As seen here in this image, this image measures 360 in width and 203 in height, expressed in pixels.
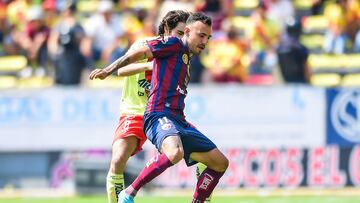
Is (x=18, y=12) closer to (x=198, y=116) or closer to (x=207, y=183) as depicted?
(x=198, y=116)

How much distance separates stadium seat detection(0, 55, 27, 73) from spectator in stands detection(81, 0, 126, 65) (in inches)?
48.9

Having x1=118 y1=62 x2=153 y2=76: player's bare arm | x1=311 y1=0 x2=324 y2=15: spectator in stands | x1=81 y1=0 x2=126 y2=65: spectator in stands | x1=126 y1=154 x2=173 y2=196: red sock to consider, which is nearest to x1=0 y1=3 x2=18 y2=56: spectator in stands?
x1=81 y1=0 x2=126 y2=65: spectator in stands

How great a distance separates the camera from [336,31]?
19375 millimetres

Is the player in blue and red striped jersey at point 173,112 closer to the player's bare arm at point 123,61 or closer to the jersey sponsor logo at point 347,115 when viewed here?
the player's bare arm at point 123,61

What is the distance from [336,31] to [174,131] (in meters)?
9.33

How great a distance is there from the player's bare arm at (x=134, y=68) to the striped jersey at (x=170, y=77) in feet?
0.72

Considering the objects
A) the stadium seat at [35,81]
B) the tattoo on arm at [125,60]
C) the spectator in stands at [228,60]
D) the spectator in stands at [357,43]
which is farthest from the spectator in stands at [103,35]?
the tattoo on arm at [125,60]

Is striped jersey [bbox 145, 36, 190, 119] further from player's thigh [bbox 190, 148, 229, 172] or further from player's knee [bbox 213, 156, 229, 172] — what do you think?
player's knee [bbox 213, 156, 229, 172]

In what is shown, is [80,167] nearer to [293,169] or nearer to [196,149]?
[293,169]

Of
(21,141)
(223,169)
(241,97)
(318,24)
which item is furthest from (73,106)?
(223,169)

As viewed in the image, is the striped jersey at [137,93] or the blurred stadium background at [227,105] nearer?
the striped jersey at [137,93]

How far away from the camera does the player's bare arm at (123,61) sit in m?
10.3

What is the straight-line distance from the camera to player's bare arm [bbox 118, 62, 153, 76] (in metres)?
11.0

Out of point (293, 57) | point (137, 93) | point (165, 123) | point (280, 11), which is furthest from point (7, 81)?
point (165, 123)
